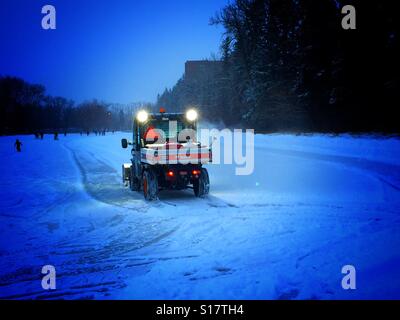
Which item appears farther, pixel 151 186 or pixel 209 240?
pixel 151 186

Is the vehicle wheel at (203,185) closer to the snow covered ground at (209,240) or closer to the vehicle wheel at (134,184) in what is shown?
the snow covered ground at (209,240)

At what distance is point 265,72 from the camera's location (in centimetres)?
3903

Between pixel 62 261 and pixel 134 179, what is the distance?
7.20 metres

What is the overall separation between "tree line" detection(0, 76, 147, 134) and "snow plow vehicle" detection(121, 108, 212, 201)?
101 metres

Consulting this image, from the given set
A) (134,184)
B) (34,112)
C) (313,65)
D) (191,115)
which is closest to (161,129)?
(191,115)

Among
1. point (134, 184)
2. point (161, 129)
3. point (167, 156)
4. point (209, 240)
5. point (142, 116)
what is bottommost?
point (209, 240)

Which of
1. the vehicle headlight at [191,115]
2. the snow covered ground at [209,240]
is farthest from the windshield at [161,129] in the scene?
the snow covered ground at [209,240]

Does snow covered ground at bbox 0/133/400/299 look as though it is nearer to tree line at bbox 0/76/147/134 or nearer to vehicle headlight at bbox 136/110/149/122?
vehicle headlight at bbox 136/110/149/122

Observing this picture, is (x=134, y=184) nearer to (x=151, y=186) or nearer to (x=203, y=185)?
(x=151, y=186)

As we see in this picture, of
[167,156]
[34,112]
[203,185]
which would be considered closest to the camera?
[167,156]

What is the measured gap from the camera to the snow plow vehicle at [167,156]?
34.7 feet

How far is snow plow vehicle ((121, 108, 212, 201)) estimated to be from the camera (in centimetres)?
1058

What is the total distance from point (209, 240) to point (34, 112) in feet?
402

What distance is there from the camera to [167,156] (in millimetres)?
10445
